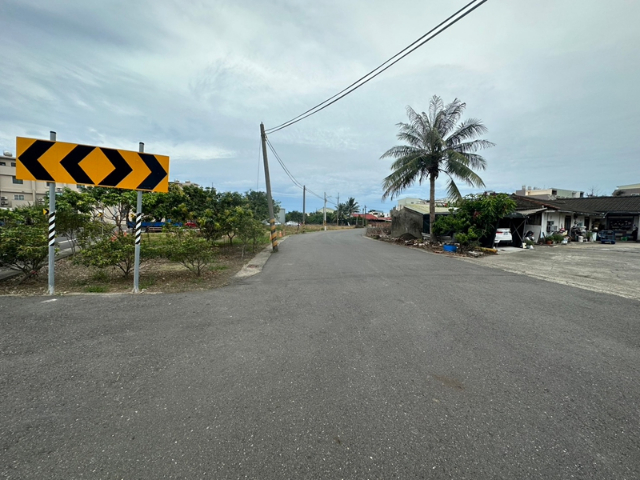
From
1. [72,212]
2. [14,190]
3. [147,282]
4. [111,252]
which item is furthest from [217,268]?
[14,190]

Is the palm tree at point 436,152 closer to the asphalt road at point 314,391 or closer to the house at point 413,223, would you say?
the house at point 413,223

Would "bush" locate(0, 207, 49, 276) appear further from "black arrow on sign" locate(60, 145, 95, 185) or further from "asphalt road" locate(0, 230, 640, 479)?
"black arrow on sign" locate(60, 145, 95, 185)

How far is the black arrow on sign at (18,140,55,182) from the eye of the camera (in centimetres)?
460

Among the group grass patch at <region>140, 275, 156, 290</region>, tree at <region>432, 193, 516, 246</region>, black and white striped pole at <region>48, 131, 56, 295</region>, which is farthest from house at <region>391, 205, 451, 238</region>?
black and white striped pole at <region>48, 131, 56, 295</region>

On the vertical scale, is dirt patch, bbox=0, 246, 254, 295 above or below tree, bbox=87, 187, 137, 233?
below

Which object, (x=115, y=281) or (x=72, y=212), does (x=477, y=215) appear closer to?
(x=115, y=281)

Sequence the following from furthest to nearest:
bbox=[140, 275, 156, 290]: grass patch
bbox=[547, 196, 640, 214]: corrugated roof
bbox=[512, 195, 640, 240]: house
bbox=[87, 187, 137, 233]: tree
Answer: bbox=[547, 196, 640, 214]: corrugated roof
bbox=[512, 195, 640, 240]: house
bbox=[87, 187, 137, 233]: tree
bbox=[140, 275, 156, 290]: grass patch

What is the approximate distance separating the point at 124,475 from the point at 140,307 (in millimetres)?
3367

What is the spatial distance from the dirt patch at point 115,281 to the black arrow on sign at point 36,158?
1.94m

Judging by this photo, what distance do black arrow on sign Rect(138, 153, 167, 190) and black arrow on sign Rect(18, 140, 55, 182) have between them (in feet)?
4.31

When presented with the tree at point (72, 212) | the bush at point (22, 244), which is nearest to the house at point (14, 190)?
the tree at point (72, 212)

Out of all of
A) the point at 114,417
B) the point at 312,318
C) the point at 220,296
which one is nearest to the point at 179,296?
the point at 220,296

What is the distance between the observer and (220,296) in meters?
5.28

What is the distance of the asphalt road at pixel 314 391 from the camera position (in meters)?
1.72
